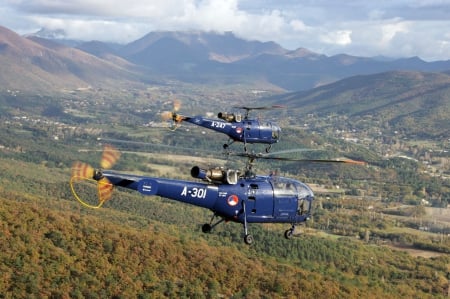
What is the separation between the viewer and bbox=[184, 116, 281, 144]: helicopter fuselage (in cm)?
6222

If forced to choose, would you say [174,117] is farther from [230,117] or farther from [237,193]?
[237,193]

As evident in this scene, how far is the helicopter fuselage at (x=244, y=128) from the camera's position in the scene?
6222cm

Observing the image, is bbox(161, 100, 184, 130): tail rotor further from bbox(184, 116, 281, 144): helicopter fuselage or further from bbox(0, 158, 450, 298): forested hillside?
bbox(0, 158, 450, 298): forested hillside

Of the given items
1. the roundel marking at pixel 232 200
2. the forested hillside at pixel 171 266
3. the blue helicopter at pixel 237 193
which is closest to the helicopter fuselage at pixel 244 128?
the blue helicopter at pixel 237 193

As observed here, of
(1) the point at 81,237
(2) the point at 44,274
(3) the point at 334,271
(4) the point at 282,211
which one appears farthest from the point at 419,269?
(4) the point at 282,211

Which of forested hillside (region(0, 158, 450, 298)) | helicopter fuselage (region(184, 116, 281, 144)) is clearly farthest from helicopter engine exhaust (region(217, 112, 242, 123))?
forested hillside (region(0, 158, 450, 298))

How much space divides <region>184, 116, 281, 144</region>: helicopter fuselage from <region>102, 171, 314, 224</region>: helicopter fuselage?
12.7 meters

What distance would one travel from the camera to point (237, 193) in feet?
158

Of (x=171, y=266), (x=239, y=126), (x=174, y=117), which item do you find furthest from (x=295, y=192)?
(x=171, y=266)

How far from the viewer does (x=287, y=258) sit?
152 meters

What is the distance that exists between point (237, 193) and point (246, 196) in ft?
→ 2.62

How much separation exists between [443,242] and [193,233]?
3147 inches

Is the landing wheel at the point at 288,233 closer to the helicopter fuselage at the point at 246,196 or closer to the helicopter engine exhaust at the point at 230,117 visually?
the helicopter fuselage at the point at 246,196

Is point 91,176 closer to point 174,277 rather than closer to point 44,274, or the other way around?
point 44,274
